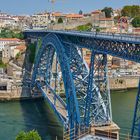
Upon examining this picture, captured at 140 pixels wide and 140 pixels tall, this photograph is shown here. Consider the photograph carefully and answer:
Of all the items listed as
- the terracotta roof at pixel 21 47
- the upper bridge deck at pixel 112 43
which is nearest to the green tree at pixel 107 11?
the terracotta roof at pixel 21 47

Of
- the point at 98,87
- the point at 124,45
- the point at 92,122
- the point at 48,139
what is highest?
the point at 124,45

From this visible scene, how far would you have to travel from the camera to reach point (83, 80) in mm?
18078

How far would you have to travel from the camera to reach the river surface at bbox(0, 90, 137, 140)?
21.7 m

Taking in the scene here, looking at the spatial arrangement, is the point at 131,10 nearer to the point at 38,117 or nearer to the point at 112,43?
the point at 38,117

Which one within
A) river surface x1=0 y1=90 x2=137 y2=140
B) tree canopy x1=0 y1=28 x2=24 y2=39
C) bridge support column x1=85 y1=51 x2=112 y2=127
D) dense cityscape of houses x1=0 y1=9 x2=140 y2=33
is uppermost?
dense cityscape of houses x1=0 y1=9 x2=140 y2=33

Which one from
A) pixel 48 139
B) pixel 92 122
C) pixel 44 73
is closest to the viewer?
pixel 92 122

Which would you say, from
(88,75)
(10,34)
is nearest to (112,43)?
(88,75)

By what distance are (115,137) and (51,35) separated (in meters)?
14.3

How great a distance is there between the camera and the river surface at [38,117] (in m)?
21.7

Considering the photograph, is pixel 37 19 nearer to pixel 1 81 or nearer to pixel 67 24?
pixel 67 24

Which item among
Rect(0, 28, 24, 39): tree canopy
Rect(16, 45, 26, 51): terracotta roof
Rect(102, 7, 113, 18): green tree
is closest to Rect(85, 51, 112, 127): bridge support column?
Rect(16, 45, 26, 51): terracotta roof

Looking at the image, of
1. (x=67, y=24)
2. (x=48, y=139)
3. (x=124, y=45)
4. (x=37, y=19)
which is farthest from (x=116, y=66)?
(x=37, y=19)

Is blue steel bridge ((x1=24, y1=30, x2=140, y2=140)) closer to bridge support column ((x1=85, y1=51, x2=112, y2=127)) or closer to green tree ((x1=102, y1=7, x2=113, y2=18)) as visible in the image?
bridge support column ((x1=85, y1=51, x2=112, y2=127))

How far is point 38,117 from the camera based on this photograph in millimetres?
25375
